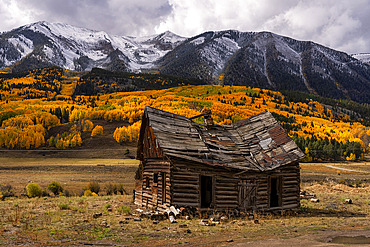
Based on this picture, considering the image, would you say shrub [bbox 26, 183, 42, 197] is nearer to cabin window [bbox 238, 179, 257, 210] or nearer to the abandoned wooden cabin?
the abandoned wooden cabin

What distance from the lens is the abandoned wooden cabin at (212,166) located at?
1645cm

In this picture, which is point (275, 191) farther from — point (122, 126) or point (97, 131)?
point (122, 126)

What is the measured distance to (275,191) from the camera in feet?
65.5

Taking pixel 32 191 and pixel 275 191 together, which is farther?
pixel 32 191

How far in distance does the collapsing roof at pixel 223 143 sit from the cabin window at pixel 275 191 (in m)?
1.37

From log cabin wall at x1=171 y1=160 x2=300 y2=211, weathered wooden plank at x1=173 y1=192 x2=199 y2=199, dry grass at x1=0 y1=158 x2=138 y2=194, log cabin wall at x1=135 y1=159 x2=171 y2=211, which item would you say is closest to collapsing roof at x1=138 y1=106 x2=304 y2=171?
log cabin wall at x1=171 y1=160 x2=300 y2=211

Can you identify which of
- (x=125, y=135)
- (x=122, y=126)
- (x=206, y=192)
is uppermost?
(x=122, y=126)

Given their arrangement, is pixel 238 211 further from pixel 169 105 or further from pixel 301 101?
pixel 301 101

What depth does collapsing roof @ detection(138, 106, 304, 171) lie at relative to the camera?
1688 centimetres

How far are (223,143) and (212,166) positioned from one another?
2706mm

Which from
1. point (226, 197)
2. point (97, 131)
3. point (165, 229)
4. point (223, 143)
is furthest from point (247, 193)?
point (97, 131)

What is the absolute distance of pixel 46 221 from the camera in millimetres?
14273

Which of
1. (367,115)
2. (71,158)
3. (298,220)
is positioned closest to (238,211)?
(298,220)

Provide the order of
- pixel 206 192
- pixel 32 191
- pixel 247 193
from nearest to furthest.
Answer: pixel 247 193 < pixel 206 192 < pixel 32 191
